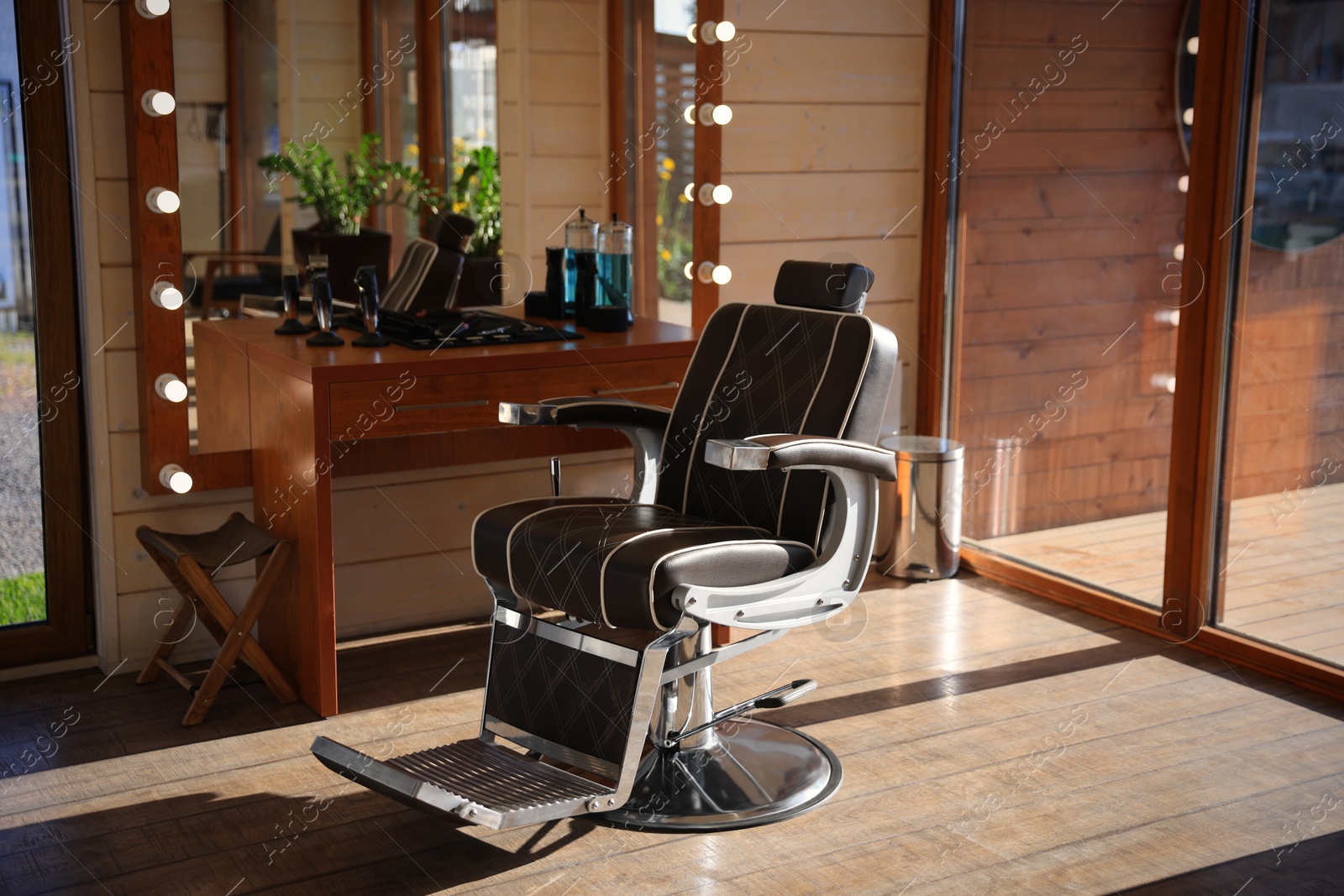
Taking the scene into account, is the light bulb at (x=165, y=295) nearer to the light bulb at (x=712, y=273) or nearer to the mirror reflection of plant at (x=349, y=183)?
the mirror reflection of plant at (x=349, y=183)

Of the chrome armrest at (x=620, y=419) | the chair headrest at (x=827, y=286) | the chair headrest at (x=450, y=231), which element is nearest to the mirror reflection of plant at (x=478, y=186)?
the chair headrest at (x=450, y=231)

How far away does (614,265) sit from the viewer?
129 inches

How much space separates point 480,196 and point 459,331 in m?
1.15

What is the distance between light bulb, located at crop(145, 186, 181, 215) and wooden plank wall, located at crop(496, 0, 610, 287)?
1.29 meters

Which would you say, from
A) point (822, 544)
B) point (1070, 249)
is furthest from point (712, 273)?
point (822, 544)

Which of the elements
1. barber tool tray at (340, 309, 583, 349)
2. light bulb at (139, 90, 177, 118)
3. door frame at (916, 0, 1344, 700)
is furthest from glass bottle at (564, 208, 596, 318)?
door frame at (916, 0, 1344, 700)

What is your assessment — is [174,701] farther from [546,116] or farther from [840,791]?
[546,116]

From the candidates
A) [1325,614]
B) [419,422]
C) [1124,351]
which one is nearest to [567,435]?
[419,422]

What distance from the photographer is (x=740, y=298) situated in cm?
386

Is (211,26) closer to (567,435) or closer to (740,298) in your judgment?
(567,435)

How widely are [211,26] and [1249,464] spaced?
2.66 meters

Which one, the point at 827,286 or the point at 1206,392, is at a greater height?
the point at 827,286

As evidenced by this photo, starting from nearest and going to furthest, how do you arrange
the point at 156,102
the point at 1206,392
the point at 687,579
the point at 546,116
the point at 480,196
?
the point at 687,579
the point at 156,102
the point at 1206,392
the point at 480,196
the point at 546,116

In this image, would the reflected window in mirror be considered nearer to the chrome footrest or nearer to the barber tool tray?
the barber tool tray
